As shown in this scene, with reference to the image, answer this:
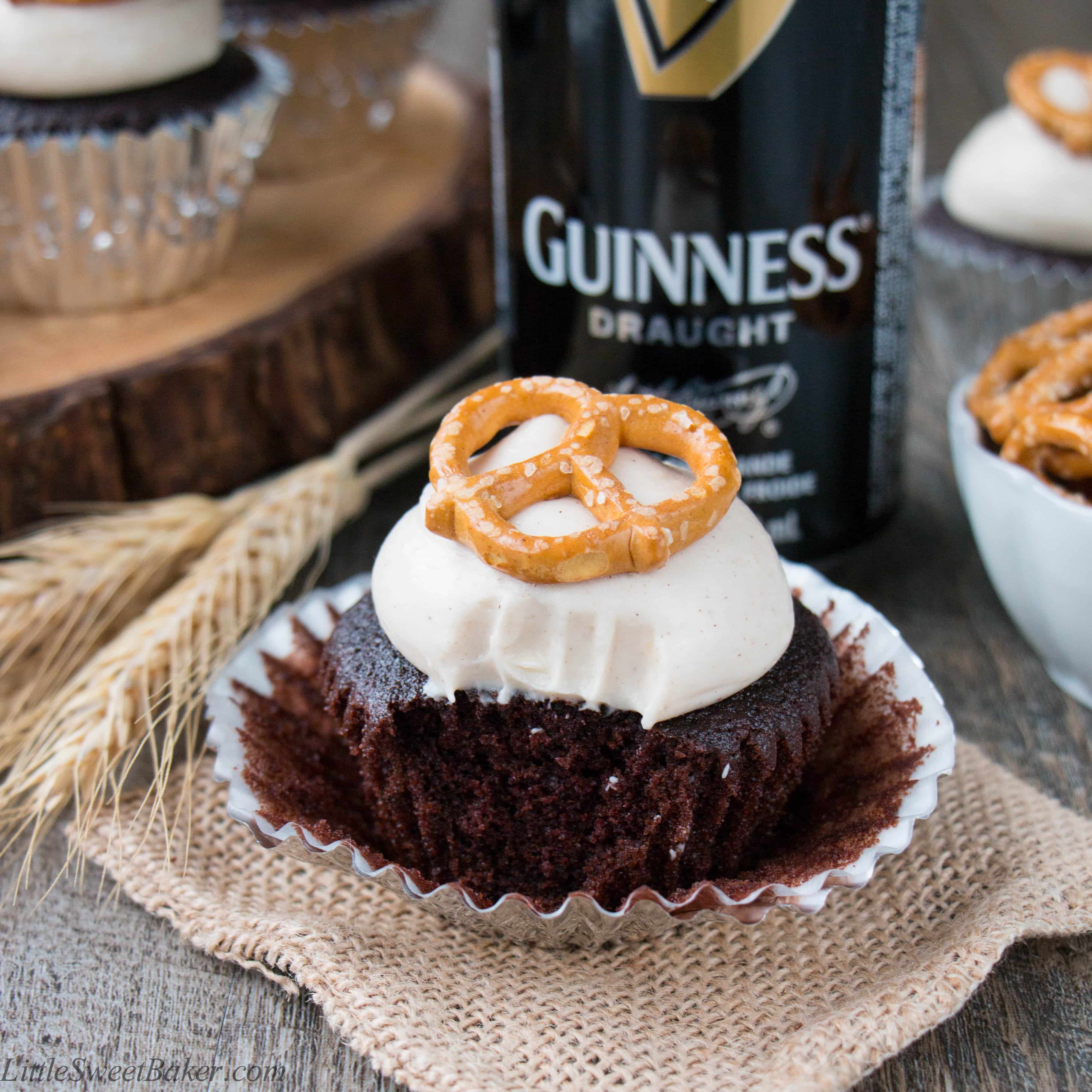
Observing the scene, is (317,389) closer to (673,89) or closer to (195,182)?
(195,182)

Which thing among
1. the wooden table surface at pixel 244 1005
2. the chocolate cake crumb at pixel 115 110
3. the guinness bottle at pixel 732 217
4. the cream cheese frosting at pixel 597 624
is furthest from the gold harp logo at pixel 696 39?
the wooden table surface at pixel 244 1005

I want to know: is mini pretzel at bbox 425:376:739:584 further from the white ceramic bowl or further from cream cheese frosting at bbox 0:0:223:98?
cream cheese frosting at bbox 0:0:223:98

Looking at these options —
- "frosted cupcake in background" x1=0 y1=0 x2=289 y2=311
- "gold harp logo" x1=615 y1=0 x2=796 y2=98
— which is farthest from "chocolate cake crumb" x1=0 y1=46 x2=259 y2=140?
"gold harp logo" x1=615 y1=0 x2=796 y2=98

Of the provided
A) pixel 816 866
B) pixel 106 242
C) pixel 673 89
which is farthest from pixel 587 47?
pixel 816 866

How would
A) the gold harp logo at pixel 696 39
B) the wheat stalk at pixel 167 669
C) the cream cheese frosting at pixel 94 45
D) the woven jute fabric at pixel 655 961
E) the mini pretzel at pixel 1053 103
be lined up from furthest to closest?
the mini pretzel at pixel 1053 103 < the cream cheese frosting at pixel 94 45 < the gold harp logo at pixel 696 39 < the wheat stalk at pixel 167 669 < the woven jute fabric at pixel 655 961

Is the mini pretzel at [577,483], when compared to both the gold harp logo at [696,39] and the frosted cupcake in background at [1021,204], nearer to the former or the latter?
the gold harp logo at [696,39]
